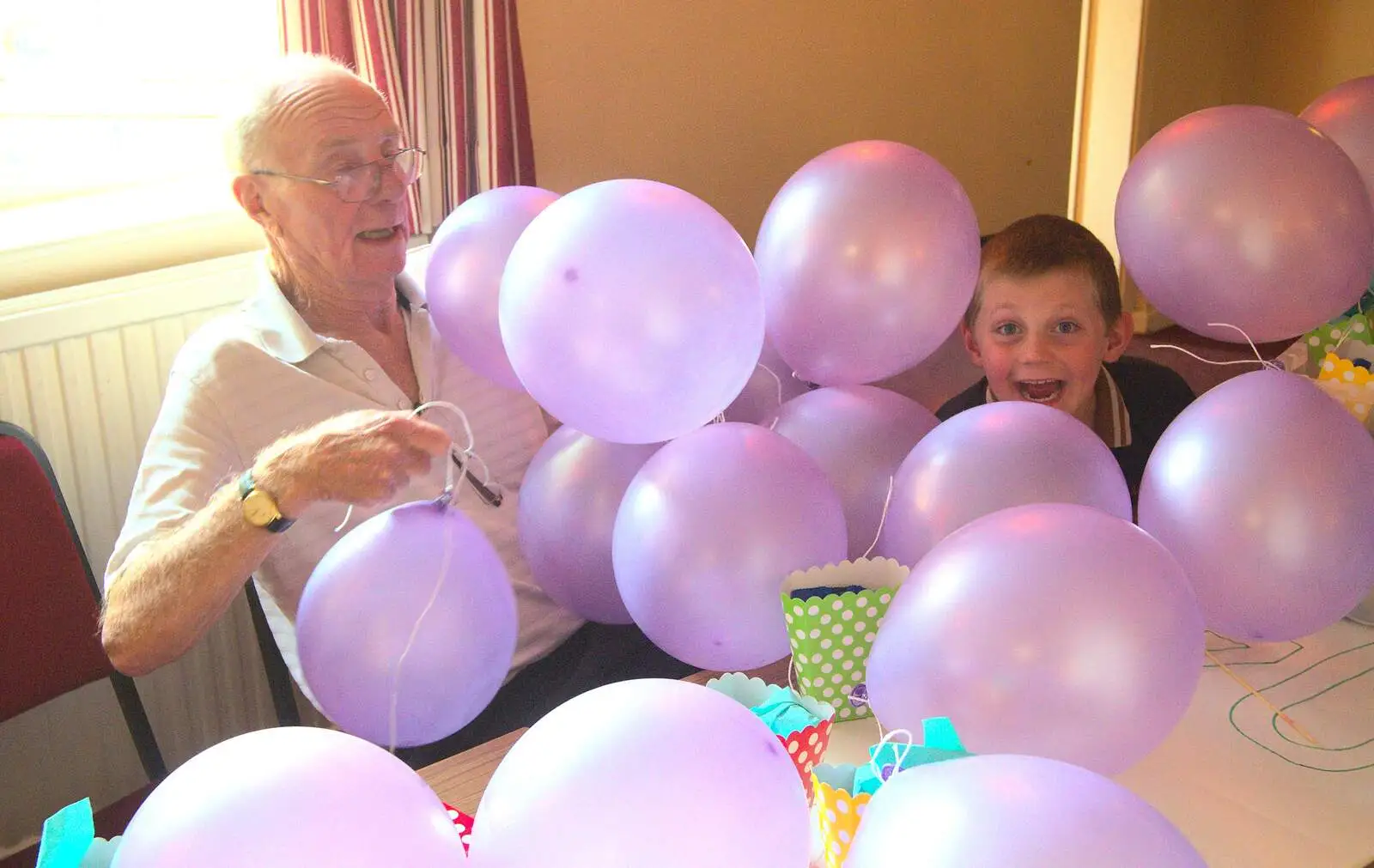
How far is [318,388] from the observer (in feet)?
5.26

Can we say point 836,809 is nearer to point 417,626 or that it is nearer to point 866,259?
point 417,626

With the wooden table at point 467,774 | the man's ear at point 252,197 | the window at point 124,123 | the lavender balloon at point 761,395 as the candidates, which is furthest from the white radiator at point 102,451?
the wooden table at point 467,774

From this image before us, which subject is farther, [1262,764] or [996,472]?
[996,472]

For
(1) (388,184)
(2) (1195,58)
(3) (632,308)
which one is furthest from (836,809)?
(2) (1195,58)

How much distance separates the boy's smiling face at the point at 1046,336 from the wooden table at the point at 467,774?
938 mm

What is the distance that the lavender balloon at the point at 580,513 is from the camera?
140 centimetres

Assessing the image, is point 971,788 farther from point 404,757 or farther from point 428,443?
point 404,757

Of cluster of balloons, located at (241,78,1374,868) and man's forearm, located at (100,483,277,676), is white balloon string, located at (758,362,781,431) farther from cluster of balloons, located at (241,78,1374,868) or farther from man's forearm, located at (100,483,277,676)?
man's forearm, located at (100,483,277,676)

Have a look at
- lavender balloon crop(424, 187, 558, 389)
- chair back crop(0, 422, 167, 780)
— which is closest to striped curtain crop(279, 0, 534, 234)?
lavender balloon crop(424, 187, 558, 389)

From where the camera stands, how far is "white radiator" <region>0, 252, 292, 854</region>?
1837mm

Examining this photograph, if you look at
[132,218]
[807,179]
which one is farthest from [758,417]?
[132,218]

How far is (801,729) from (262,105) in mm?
1173

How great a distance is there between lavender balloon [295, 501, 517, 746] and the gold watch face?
118 mm

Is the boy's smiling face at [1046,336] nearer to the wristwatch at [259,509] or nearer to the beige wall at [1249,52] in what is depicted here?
the wristwatch at [259,509]
